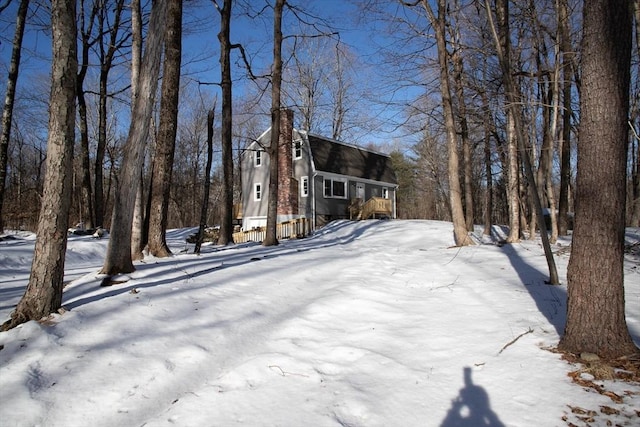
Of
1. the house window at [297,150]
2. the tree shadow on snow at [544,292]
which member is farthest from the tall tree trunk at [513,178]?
the house window at [297,150]

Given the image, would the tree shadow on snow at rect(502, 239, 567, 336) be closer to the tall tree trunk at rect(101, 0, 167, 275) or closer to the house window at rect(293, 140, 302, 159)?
the tall tree trunk at rect(101, 0, 167, 275)

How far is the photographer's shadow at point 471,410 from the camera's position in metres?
2.34

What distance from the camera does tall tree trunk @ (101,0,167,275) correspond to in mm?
5031

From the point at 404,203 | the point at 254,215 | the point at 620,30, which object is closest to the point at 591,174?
the point at 620,30

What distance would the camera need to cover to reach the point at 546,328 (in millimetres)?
3770

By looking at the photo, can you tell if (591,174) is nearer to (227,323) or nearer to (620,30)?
(620,30)

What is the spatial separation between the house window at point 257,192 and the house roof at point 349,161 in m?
4.89

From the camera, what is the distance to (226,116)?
11.7m

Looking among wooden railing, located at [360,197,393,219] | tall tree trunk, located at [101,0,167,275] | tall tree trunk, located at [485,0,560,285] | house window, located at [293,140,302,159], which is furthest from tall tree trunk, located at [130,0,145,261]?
wooden railing, located at [360,197,393,219]

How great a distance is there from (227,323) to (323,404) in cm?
168

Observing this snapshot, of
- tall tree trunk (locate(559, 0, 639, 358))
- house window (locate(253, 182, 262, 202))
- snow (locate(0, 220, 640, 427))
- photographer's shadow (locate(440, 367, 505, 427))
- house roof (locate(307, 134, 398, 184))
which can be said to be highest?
house roof (locate(307, 134, 398, 184))

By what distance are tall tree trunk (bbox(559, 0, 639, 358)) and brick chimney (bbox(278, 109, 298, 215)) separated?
59.5 ft

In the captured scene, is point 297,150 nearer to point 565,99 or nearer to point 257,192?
point 257,192

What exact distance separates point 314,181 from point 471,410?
1957cm
